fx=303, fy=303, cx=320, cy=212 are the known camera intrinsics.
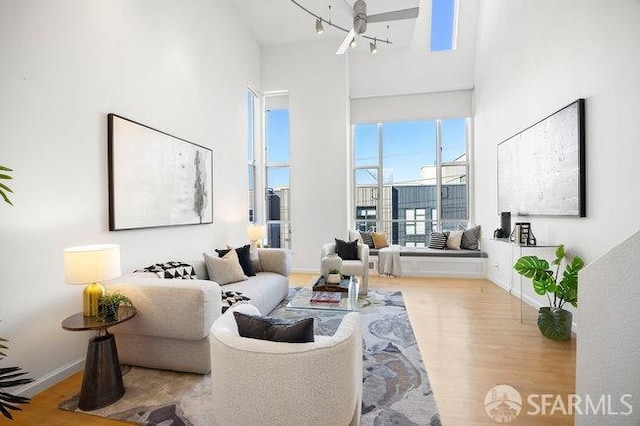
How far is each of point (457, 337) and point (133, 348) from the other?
297cm

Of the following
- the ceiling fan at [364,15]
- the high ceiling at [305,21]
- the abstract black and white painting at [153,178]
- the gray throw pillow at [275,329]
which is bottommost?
the gray throw pillow at [275,329]

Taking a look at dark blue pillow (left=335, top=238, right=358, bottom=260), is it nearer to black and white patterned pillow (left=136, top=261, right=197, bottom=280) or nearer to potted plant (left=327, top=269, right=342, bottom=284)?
potted plant (left=327, top=269, right=342, bottom=284)

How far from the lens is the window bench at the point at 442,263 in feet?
18.2

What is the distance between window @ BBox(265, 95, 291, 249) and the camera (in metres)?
6.59

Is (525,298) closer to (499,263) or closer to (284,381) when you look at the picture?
(499,263)

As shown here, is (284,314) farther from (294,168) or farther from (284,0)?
(284,0)

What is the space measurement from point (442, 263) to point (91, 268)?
5.28m

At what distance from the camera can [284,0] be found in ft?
16.6

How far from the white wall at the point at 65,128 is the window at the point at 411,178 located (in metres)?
4.11

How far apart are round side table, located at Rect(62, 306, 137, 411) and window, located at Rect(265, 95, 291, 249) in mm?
4527

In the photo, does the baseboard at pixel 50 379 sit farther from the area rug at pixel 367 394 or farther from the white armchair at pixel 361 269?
the white armchair at pixel 361 269

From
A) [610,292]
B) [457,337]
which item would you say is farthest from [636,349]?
[457,337]

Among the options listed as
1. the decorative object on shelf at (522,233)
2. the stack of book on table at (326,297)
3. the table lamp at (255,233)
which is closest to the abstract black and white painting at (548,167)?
the decorative object on shelf at (522,233)

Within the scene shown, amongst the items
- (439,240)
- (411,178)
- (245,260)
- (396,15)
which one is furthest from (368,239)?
(396,15)
